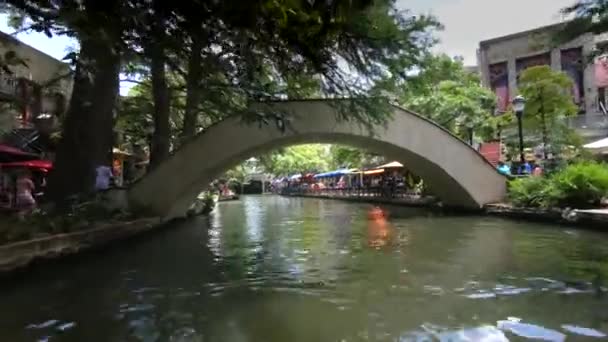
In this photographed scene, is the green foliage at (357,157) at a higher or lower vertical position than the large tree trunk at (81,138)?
higher

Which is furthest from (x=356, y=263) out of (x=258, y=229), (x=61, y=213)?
(x=258, y=229)

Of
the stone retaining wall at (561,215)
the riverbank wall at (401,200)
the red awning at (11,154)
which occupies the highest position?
the red awning at (11,154)

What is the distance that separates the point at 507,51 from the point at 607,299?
40.5 metres

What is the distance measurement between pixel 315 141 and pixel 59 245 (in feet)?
49.3

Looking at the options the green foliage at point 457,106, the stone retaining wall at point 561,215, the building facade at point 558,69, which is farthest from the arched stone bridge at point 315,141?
the building facade at point 558,69

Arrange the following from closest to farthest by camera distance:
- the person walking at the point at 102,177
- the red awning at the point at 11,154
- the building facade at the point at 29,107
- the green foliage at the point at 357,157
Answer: the red awning at the point at 11,154 → the person walking at the point at 102,177 → the building facade at the point at 29,107 → the green foliage at the point at 357,157

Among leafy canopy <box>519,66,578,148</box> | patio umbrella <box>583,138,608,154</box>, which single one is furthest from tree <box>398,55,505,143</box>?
patio umbrella <box>583,138,608,154</box>

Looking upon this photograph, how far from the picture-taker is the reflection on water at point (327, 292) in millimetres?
6328

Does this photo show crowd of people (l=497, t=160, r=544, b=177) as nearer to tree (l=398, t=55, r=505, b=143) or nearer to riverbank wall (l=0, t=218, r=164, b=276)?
tree (l=398, t=55, r=505, b=143)

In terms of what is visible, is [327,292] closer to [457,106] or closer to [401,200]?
[401,200]

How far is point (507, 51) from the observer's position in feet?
148

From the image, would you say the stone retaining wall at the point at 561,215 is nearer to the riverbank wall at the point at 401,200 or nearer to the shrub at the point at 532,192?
the shrub at the point at 532,192

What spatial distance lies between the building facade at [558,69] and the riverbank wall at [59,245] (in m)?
29.3

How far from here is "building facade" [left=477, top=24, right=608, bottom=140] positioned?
132ft
